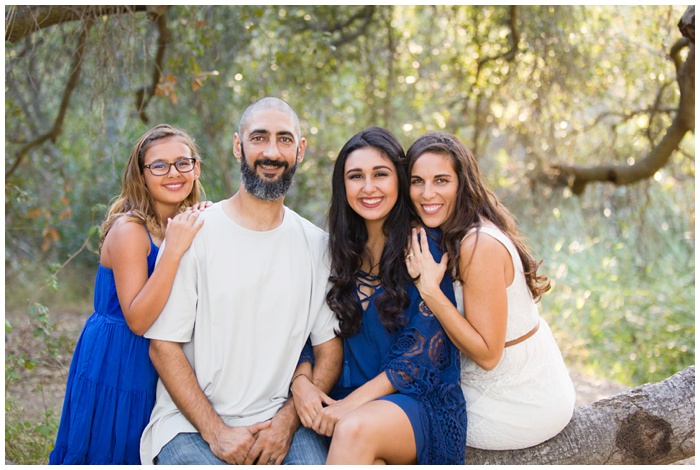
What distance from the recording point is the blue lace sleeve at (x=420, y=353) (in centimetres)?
263

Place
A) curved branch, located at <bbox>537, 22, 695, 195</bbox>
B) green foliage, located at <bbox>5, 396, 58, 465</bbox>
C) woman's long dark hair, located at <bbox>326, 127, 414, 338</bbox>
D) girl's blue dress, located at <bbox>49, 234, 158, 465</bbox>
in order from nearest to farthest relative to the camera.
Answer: woman's long dark hair, located at <bbox>326, 127, 414, 338</bbox>, girl's blue dress, located at <bbox>49, 234, 158, 465</bbox>, green foliage, located at <bbox>5, 396, 58, 465</bbox>, curved branch, located at <bbox>537, 22, 695, 195</bbox>

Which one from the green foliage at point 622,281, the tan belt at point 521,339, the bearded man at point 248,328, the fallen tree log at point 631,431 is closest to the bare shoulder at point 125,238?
the bearded man at point 248,328

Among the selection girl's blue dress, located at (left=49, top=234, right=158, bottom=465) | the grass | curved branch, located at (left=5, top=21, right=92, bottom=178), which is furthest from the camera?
the grass

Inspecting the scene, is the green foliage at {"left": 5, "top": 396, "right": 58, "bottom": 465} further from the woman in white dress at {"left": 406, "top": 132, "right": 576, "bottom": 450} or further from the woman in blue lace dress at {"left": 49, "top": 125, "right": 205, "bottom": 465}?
the woman in white dress at {"left": 406, "top": 132, "right": 576, "bottom": 450}

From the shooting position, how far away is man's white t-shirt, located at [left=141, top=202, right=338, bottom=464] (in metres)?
2.78

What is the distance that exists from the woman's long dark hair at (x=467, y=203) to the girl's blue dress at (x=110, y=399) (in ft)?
4.19

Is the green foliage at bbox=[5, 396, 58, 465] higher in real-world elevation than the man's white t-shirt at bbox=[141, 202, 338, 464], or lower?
Answer: lower

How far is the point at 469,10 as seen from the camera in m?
6.46

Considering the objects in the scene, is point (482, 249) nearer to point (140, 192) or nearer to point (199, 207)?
point (199, 207)

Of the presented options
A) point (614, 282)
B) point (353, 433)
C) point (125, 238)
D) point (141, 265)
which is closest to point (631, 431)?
point (353, 433)

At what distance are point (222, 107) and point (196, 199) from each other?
402 cm

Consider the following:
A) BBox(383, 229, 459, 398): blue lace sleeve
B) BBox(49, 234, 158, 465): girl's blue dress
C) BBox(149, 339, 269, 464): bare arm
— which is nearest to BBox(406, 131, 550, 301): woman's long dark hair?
BBox(383, 229, 459, 398): blue lace sleeve

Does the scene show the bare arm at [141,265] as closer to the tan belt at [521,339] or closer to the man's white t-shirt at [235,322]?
the man's white t-shirt at [235,322]

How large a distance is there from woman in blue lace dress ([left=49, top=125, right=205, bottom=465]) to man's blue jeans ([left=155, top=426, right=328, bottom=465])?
259 mm
